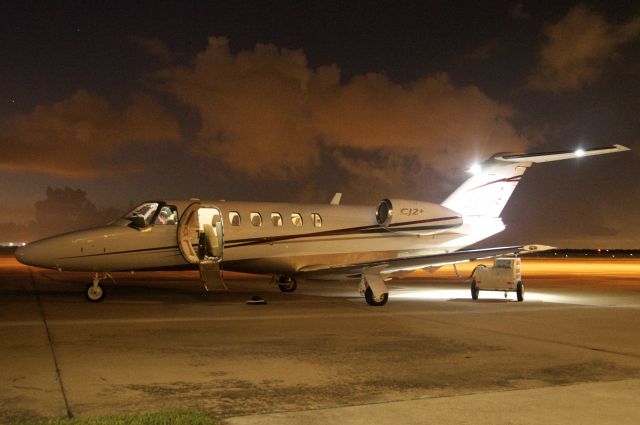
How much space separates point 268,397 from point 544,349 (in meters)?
4.81

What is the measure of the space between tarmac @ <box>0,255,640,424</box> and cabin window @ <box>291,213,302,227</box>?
338cm

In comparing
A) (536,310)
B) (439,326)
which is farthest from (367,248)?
(439,326)

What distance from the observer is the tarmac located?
5684 mm

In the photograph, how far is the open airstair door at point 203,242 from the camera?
1585cm

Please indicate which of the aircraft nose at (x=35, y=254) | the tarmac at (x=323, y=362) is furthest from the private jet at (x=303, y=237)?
the tarmac at (x=323, y=362)

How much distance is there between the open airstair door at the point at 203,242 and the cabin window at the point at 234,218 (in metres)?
0.33

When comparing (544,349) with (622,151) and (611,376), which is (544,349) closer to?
(611,376)

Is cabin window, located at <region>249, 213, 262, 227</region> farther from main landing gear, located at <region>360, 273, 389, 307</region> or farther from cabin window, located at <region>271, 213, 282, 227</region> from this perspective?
main landing gear, located at <region>360, 273, 389, 307</region>

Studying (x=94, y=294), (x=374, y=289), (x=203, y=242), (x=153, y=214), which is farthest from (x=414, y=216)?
(x=94, y=294)

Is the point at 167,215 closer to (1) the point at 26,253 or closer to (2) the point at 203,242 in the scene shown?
(2) the point at 203,242

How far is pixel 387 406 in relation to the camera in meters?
5.75

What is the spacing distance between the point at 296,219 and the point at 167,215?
3.78 metres

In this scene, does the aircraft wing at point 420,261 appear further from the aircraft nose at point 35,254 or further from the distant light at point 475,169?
the aircraft nose at point 35,254

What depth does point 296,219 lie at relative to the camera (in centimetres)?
1794
